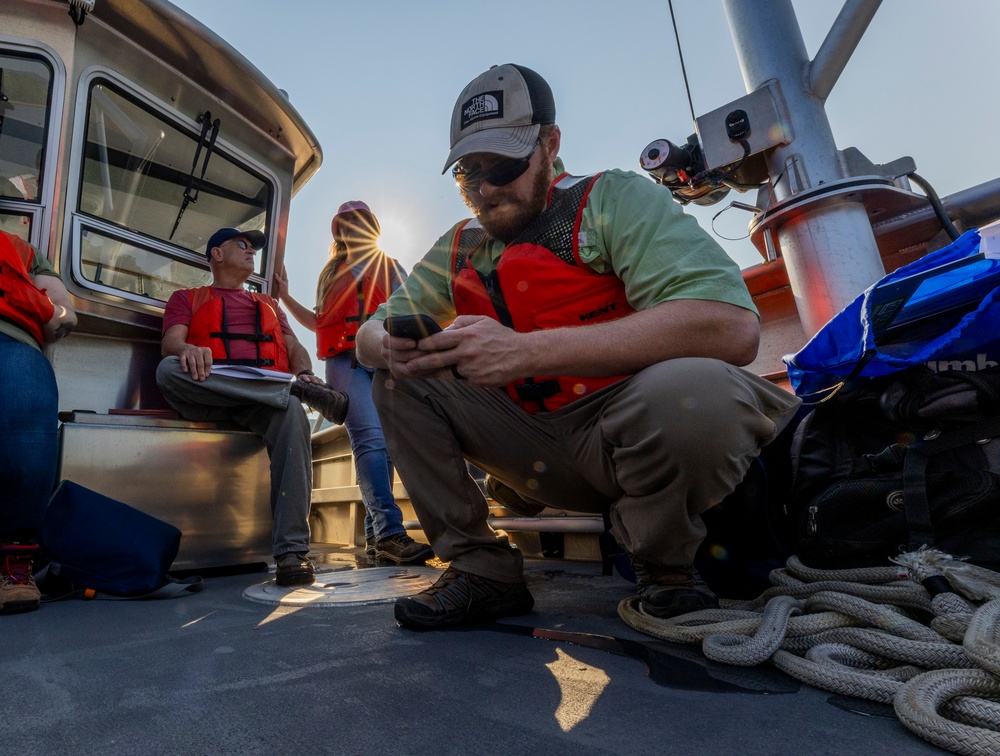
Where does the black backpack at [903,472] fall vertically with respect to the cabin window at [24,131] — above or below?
below

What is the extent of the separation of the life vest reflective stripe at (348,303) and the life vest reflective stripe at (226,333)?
219mm

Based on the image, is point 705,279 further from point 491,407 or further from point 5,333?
point 5,333

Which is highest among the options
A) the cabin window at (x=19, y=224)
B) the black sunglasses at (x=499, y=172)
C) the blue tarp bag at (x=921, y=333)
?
the cabin window at (x=19, y=224)

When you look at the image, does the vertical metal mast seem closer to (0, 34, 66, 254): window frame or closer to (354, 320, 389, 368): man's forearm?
(354, 320, 389, 368): man's forearm

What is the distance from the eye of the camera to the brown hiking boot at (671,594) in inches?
50.5

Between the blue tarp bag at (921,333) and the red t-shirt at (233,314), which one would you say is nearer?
the blue tarp bag at (921,333)

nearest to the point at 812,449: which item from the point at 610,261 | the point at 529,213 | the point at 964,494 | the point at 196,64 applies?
the point at 964,494

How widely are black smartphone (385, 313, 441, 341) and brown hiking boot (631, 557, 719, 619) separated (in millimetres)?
746

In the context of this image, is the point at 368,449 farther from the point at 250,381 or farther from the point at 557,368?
the point at 557,368

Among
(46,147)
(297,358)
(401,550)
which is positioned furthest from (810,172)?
(46,147)

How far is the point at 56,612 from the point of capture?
5.60 feet

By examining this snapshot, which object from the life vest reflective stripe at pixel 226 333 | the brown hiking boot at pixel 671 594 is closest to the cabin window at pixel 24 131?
the life vest reflective stripe at pixel 226 333

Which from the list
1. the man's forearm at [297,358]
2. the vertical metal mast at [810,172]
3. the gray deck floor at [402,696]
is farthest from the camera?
Result: the man's forearm at [297,358]

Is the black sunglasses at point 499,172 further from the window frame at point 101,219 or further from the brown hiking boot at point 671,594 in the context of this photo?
the window frame at point 101,219
